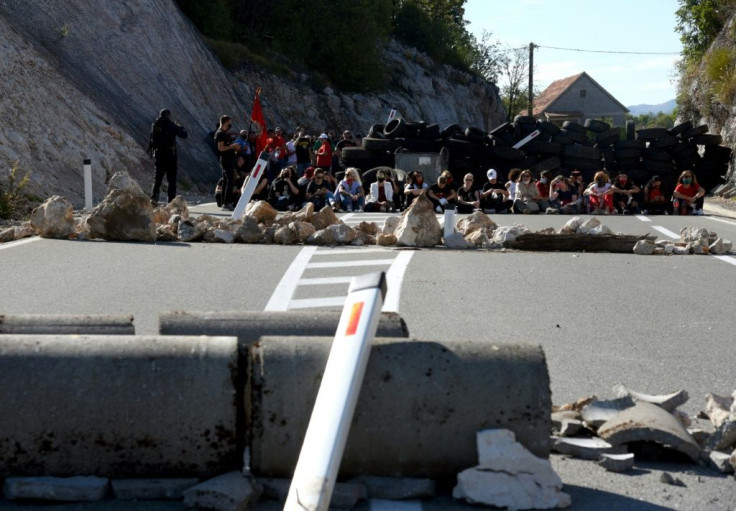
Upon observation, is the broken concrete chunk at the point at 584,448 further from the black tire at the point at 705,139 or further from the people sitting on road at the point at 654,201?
the black tire at the point at 705,139

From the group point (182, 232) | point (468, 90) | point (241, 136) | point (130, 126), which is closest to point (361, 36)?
point (468, 90)

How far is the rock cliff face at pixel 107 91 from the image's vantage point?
2634 centimetres

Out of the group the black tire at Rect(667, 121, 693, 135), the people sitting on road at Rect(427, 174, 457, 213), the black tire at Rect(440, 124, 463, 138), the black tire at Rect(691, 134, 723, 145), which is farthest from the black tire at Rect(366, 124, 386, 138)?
the black tire at Rect(691, 134, 723, 145)

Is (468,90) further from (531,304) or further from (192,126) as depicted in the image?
(531,304)

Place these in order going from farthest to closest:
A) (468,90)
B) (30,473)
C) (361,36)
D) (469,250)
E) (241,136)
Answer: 1. (468,90)
2. (361,36)
3. (241,136)
4. (469,250)
5. (30,473)

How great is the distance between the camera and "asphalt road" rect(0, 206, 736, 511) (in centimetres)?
664

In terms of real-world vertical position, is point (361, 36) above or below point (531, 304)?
above

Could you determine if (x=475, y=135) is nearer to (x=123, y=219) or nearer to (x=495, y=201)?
(x=495, y=201)

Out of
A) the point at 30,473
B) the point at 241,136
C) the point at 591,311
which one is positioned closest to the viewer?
the point at 30,473

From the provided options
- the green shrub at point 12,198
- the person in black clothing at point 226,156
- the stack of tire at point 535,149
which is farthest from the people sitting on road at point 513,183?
the green shrub at point 12,198

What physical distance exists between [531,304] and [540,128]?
21.8 metres

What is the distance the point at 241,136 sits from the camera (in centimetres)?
2744

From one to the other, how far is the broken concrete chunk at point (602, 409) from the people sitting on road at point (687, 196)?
21673 mm

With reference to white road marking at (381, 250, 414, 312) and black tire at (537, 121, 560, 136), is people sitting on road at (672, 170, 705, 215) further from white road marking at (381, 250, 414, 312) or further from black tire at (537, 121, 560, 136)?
white road marking at (381, 250, 414, 312)
